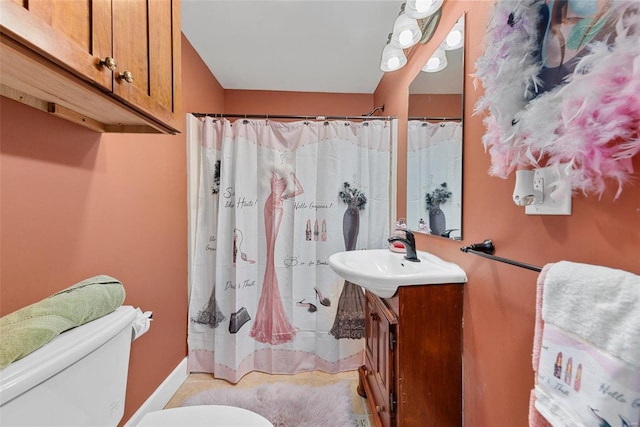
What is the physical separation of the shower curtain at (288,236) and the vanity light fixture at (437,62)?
0.52m

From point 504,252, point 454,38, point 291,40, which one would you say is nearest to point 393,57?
point 454,38

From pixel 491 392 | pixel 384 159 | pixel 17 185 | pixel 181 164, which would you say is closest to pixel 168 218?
pixel 181 164

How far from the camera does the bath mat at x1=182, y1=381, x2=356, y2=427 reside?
4.53 feet

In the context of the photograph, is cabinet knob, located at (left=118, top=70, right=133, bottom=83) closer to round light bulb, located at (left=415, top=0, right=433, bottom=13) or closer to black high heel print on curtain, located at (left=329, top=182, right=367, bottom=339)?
round light bulb, located at (left=415, top=0, right=433, bottom=13)

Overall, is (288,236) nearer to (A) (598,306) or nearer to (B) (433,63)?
(B) (433,63)

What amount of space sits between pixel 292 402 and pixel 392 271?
1.06 meters

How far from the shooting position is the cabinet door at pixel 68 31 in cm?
45

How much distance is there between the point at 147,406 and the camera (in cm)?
136

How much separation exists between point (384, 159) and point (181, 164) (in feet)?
4.84

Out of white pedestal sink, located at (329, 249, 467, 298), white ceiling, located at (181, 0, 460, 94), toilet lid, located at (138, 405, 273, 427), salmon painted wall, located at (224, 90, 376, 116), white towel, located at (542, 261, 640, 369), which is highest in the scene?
white ceiling, located at (181, 0, 460, 94)

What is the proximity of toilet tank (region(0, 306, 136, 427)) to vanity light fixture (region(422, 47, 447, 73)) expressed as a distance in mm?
1683

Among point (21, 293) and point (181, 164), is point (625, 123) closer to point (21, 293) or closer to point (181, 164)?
point (21, 293)

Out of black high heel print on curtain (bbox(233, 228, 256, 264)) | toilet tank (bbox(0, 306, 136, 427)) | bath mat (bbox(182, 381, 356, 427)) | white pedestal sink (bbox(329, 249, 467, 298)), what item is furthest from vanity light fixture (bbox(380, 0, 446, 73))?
bath mat (bbox(182, 381, 356, 427))

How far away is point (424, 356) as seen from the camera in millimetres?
979
